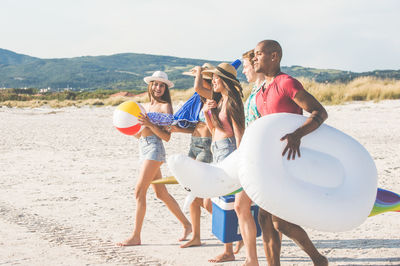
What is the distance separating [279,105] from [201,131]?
57.1 inches

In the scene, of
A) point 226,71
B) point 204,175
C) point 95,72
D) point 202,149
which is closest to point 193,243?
point 202,149

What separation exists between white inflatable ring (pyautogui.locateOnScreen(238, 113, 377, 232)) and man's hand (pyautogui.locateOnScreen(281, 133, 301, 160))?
3 cm

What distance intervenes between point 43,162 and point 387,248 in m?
7.74

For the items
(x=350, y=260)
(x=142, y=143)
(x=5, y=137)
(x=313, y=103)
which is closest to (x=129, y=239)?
(x=142, y=143)

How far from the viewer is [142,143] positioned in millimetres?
5051

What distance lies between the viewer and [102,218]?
19.8ft

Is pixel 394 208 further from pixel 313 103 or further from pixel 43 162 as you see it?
pixel 43 162

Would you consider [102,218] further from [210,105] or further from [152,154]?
[210,105]

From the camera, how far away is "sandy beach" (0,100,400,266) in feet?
15.1

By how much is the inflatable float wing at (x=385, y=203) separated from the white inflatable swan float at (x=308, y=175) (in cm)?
38

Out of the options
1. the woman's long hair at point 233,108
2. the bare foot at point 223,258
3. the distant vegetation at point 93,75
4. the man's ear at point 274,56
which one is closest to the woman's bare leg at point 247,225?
the bare foot at point 223,258

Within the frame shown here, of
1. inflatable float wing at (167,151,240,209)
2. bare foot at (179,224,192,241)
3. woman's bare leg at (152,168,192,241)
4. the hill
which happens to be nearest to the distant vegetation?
the hill

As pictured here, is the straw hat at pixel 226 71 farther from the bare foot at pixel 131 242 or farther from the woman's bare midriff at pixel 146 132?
the bare foot at pixel 131 242

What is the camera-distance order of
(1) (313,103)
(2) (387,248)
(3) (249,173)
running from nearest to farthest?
(3) (249,173)
(1) (313,103)
(2) (387,248)
